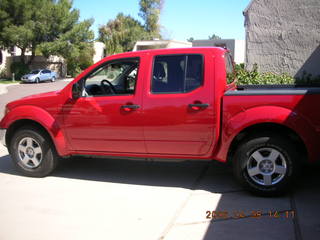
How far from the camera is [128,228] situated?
394cm

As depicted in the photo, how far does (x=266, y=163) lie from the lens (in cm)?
460

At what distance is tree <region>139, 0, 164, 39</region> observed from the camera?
73.4 m

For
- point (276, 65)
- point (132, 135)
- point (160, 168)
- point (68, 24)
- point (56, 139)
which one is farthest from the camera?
point (68, 24)

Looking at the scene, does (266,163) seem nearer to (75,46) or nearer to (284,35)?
(284,35)

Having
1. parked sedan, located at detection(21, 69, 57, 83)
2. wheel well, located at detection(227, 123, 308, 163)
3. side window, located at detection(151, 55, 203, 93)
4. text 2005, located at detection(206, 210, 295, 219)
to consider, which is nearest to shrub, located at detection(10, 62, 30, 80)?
parked sedan, located at detection(21, 69, 57, 83)

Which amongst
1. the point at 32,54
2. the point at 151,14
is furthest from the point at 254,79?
the point at 151,14

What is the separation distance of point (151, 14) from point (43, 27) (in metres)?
38.5

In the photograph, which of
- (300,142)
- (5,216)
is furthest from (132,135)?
(300,142)

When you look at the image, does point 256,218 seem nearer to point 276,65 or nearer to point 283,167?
point 283,167

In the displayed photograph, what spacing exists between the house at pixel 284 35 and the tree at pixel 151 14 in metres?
61.7

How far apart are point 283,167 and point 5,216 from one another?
337 centimetres

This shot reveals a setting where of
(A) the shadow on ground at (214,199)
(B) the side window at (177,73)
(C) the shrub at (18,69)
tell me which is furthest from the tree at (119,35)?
(B) the side window at (177,73)

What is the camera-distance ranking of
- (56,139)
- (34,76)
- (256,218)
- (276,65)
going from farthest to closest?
(34,76) < (276,65) < (56,139) < (256,218)
